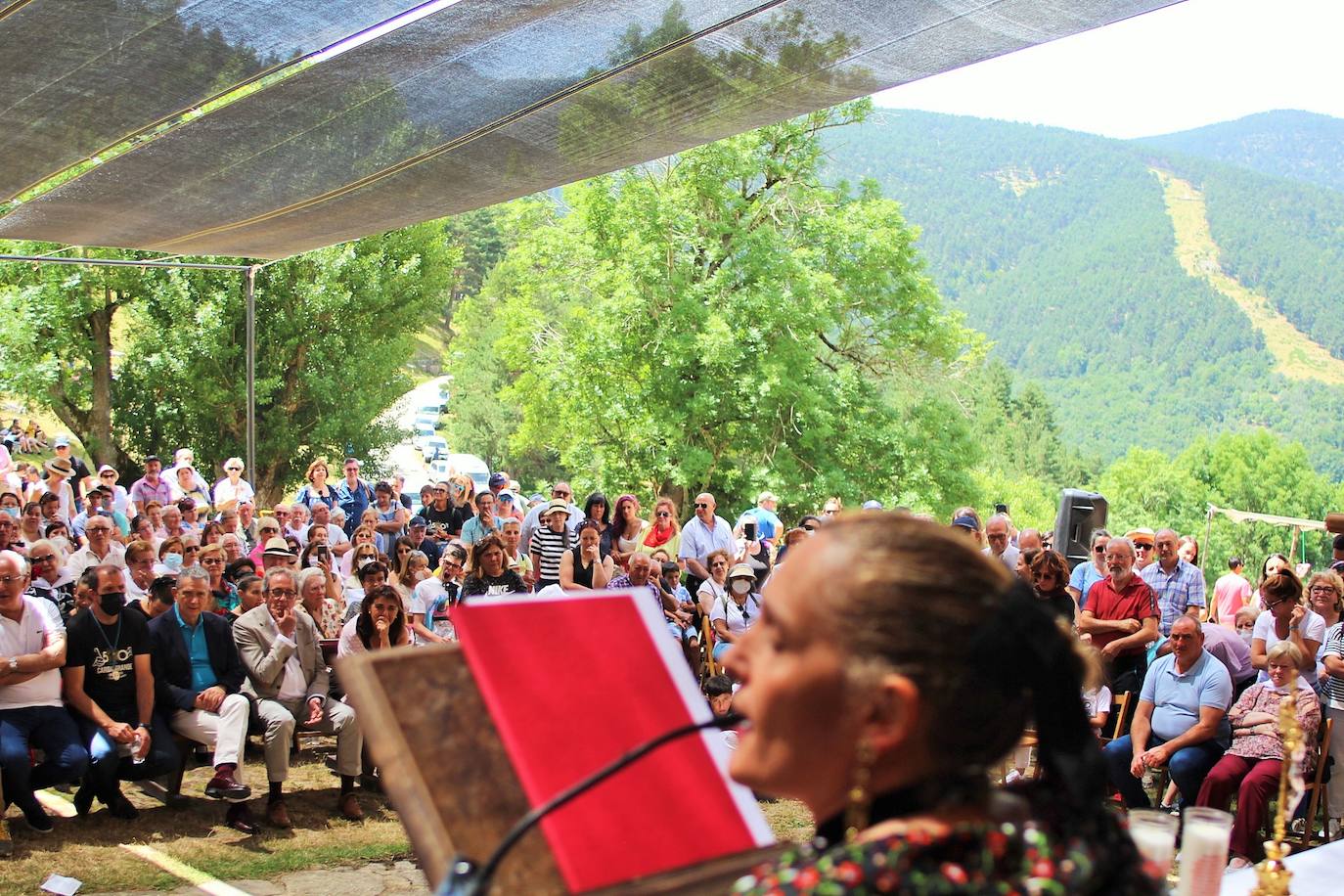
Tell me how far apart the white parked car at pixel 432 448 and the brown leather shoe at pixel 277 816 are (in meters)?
32.7

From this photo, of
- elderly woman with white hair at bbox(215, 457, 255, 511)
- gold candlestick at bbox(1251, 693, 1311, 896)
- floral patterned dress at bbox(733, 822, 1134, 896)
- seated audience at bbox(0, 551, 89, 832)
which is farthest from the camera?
elderly woman with white hair at bbox(215, 457, 255, 511)

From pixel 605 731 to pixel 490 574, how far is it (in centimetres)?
578

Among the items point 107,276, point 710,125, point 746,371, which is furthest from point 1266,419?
point 710,125

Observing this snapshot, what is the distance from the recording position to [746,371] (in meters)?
20.6

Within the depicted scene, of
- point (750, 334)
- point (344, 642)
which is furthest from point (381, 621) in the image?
point (750, 334)

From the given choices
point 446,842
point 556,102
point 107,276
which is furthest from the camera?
point 107,276

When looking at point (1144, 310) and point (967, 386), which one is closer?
point (967, 386)

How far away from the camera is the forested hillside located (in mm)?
101250

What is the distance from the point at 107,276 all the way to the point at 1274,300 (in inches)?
4644

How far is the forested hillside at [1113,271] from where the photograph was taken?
101250mm

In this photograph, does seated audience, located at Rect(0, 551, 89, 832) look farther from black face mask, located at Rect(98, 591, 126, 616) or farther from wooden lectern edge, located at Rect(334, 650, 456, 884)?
wooden lectern edge, located at Rect(334, 650, 456, 884)

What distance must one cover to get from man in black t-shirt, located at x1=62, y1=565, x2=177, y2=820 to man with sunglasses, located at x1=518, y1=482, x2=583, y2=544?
363 cm

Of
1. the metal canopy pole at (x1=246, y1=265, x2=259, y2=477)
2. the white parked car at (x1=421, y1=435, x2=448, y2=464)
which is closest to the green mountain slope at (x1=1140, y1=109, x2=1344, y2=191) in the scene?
the white parked car at (x1=421, y1=435, x2=448, y2=464)

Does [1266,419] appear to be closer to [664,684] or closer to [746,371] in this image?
[746,371]
